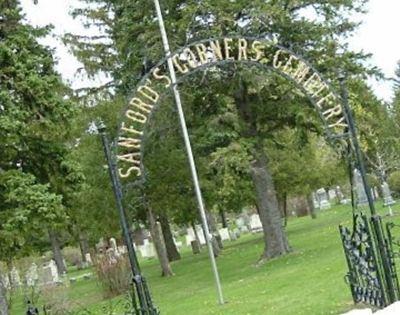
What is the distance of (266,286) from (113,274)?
307 inches

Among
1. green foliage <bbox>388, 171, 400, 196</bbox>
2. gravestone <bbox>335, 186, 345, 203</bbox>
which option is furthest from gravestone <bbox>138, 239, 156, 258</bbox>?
gravestone <bbox>335, 186, 345, 203</bbox>

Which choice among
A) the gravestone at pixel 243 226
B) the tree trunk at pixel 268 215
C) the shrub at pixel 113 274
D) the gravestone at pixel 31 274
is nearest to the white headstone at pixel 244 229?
the gravestone at pixel 243 226

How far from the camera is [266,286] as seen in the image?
51.5 feet

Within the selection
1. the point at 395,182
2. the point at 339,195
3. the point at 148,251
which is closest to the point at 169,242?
the point at 148,251

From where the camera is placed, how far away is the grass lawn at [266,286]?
1209cm

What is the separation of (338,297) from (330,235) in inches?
549

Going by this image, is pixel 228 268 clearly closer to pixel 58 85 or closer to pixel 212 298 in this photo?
pixel 212 298

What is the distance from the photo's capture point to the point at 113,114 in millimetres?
23859

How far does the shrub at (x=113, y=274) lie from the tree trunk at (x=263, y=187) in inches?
165

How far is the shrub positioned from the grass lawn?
574 millimetres

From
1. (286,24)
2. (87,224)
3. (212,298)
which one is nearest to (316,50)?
(286,24)

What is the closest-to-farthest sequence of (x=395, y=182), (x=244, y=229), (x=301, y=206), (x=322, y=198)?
(x=395, y=182)
(x=244, y=229)
(x=301, y=206)
(x=322, y=198)

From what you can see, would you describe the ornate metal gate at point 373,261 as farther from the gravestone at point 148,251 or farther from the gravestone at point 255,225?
the gravestone at point 255,225

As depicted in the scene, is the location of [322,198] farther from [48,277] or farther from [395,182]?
[48,277]
